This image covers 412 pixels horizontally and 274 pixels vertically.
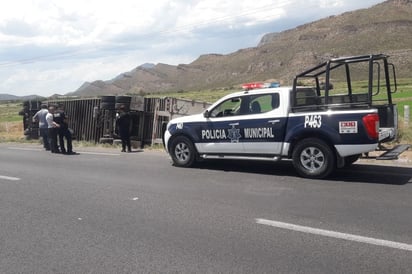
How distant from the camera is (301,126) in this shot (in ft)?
30.5

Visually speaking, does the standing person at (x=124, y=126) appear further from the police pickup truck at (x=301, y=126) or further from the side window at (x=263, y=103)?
the side window at (x=263, y=103)

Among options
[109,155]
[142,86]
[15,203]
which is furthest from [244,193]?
[142,86]

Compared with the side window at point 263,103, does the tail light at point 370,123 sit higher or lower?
lower

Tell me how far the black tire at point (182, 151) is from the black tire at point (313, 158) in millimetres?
2581

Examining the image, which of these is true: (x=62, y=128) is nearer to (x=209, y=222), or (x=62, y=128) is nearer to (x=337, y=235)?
(x=209, y=222)

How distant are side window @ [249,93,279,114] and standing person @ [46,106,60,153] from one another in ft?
26.5

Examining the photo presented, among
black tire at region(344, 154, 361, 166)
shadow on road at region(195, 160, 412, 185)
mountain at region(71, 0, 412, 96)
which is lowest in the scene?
shadow on road at region(195, 160, 412, 185)

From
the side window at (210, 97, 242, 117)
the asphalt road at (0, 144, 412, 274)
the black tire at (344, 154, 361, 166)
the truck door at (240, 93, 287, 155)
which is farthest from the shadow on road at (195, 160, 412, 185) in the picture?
the side window at (210, 97, 242, 117)

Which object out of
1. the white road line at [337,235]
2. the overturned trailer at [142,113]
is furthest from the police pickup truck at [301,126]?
the overturned trailer at [142,113]

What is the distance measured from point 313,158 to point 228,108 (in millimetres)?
2270

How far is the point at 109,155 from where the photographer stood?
1470 cm

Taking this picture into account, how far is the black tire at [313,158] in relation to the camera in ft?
29.6

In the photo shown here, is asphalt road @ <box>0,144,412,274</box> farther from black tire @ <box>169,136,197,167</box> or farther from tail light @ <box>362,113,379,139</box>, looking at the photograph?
tail light @ <box>362,113,379,139</box>

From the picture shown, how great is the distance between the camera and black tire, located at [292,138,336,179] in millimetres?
9031
